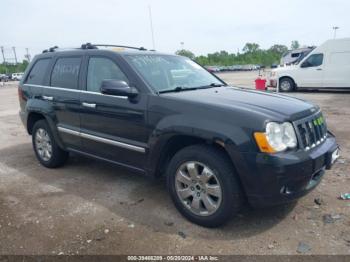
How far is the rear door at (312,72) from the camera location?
14.8 metres

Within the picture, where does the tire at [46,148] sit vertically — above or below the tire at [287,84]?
above

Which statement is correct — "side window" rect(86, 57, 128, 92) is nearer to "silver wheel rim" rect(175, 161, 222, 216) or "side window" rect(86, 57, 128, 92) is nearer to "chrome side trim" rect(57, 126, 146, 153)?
"chrome side trim" rect(57, 126, 146, 153)

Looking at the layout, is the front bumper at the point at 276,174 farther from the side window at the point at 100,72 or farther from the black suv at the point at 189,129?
the side window at the point at 100,72

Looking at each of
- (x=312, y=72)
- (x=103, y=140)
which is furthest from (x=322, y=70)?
(x=103, y=140)

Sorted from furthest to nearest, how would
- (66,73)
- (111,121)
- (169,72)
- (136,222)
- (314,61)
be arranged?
(314,61) < (66,73) < (169,72) < (111,121) < (136,222)

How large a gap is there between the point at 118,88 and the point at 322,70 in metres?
13.3

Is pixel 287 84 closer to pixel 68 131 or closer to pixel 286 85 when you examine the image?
pixel 286 85

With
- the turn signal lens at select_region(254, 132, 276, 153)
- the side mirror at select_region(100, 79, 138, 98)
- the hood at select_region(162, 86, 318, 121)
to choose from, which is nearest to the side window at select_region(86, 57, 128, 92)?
the side mirror at select_region(100, 79, 138, 98)

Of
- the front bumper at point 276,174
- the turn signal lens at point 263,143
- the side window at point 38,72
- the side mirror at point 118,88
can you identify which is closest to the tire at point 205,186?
the front bumper at point 276,174

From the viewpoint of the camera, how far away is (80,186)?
460 centimetres

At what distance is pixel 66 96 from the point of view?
183 inches

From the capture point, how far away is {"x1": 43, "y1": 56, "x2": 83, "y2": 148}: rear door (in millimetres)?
4570

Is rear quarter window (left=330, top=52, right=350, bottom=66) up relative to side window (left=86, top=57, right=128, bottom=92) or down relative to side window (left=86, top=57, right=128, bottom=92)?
down

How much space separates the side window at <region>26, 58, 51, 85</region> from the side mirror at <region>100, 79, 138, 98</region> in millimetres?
2052
